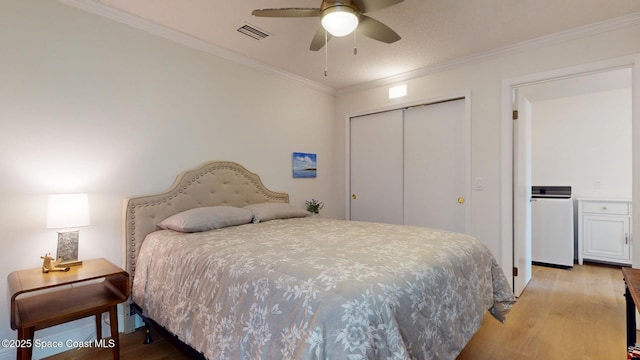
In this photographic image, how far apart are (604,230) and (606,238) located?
0.11 m

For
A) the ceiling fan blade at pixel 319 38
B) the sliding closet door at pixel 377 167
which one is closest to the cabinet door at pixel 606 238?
the sliding closet door at pixel 377 167

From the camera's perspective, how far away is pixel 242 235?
212 cm

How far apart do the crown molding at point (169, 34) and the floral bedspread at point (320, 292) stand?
177 centimetres

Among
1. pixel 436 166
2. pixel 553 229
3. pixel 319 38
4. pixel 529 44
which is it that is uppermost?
pixel 529 44

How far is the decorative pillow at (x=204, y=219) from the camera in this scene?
2.24m

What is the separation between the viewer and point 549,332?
2.29 metres

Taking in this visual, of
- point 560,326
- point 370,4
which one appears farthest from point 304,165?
point 560,326

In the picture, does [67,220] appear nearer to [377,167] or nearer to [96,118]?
[96,118]

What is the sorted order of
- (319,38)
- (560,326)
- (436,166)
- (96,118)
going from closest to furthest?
(319,38), (96,118), (560,326), (436,166)

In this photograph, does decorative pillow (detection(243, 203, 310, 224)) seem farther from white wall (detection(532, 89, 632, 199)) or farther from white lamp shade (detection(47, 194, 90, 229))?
white wall (detection(532, 89, 632, 199))

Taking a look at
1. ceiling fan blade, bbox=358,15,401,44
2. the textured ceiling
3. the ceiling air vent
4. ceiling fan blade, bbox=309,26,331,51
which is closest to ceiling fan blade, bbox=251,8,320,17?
ceiling fan blade, bbox=309,26,331,51

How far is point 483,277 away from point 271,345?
1.45 meters

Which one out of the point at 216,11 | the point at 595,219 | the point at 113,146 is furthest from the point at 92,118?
the point at 595,219

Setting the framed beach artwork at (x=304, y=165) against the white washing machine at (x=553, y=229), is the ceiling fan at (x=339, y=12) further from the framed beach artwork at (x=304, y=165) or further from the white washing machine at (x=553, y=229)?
the white washing machine at (x=553, y=229)
